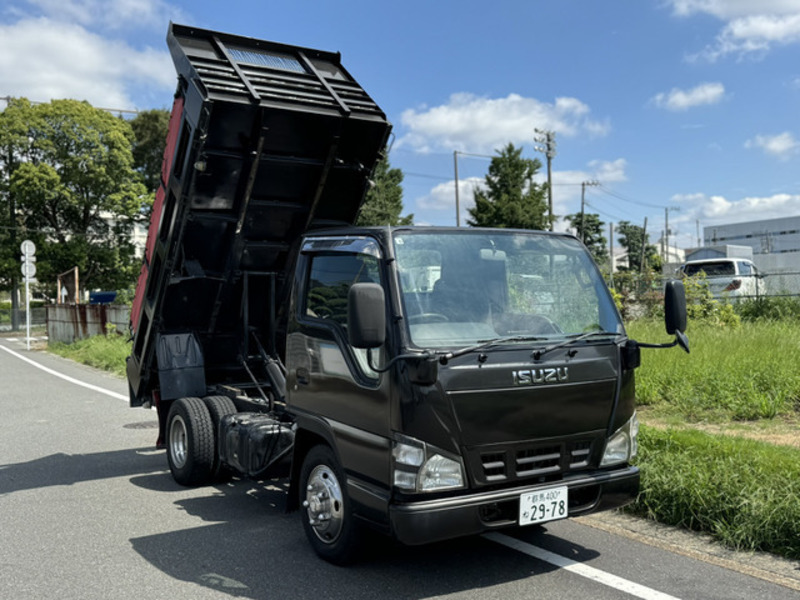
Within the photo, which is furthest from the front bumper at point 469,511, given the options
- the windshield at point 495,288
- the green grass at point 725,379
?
the green grass at point 725,379

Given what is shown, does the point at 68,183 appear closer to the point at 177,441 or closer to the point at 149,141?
the point at 149,141

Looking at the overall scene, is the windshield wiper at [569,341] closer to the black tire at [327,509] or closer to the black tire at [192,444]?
the black tire at [327,509]

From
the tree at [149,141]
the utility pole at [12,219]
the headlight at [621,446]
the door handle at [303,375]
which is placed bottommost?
the headlight at [621,446]

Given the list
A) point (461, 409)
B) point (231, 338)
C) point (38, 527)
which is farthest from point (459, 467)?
point (231, 338)

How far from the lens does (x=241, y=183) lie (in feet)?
21.1

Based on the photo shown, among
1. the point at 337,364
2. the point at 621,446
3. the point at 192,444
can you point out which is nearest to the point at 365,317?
the point at 337,364

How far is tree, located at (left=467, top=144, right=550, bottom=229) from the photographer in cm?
4241

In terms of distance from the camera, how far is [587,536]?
16.5ft

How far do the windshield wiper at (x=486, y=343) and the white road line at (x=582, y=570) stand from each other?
1444mm

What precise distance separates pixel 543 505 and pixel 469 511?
0.47 m

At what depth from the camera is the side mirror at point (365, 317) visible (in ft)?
12.3

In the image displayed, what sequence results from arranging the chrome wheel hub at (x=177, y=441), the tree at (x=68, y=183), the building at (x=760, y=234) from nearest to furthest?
the chrome wheel hub at (x=177, y=441)
the tree at (x=68, y=183)
the building at (x=760, y=234)

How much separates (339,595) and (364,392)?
114cm

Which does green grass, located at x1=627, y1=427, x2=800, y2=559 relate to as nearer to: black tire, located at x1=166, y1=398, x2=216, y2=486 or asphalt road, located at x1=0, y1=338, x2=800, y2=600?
asphalt road, located at x1=0, y1=338, x2=800, y2=600
